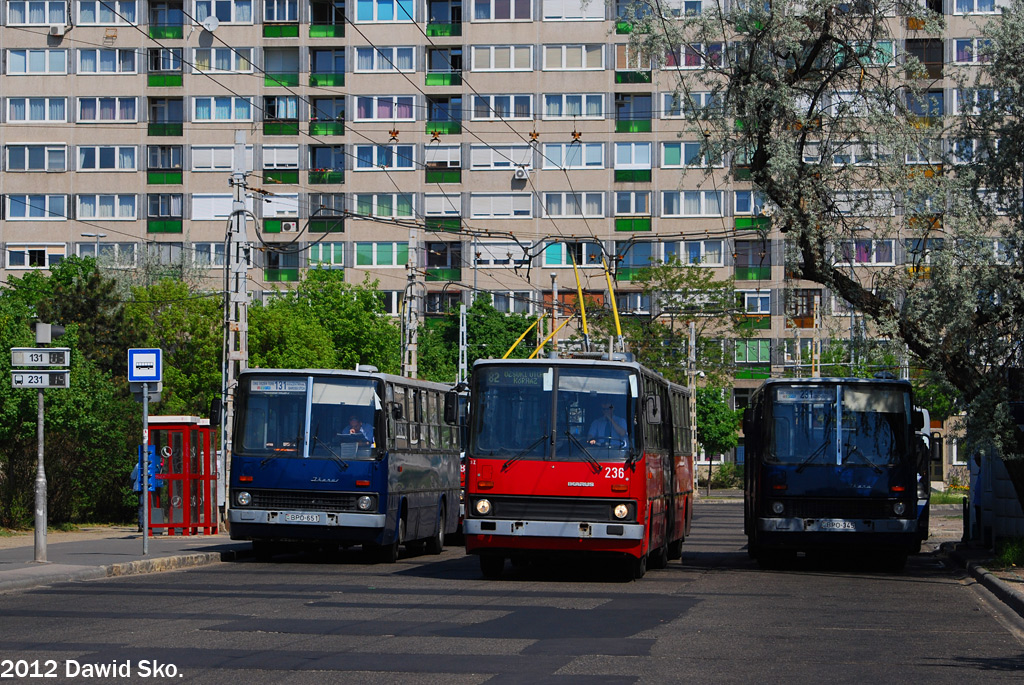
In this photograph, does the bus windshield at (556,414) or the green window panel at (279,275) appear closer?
the bus windshield at (556,414)

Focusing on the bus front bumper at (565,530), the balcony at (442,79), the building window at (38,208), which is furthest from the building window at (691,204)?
the bus front bumper at (565,530)

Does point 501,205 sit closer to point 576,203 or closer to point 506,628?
point 576,203

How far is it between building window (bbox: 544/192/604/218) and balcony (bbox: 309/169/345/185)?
1095 centimetres

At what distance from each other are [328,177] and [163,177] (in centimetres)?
889

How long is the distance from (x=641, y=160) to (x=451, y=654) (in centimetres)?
7071

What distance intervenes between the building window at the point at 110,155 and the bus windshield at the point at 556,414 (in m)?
65.0

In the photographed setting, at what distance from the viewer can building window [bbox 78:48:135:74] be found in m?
80.6

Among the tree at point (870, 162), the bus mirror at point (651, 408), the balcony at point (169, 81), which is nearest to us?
the bus mirror at point (651, 408)

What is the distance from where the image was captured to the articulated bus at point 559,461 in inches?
764

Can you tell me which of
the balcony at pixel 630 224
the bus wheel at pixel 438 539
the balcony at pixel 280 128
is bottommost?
the bus wheel at pixel 438 539

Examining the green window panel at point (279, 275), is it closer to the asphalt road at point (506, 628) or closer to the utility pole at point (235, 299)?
the utility pole at point (235, 299)

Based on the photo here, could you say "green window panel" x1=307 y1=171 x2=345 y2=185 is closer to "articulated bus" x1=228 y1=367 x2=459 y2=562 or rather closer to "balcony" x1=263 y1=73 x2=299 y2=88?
"balcony" x1=263 y1=73 x2=299 y2=88

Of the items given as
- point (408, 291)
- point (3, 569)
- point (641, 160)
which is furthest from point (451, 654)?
point (641, 160)

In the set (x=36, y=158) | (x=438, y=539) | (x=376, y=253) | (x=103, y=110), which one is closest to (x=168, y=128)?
(x=103, y=110)
